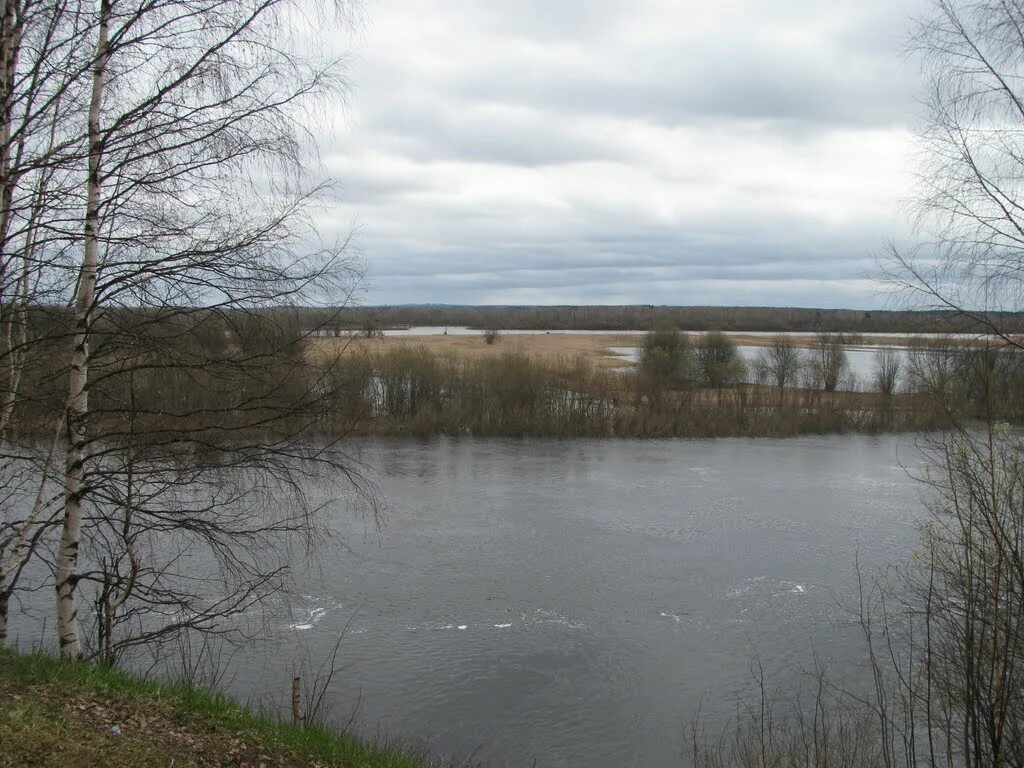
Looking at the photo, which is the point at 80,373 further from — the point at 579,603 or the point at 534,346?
the point at 534,346

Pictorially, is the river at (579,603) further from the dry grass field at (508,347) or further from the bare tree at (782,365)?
the bare tree at (782,365)

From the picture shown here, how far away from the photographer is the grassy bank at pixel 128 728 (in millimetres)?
3834

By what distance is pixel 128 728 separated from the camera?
4.44m

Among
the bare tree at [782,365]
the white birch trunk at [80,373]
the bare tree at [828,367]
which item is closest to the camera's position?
the white birch trunk at [80,373]

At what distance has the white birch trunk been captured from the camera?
4660 mm

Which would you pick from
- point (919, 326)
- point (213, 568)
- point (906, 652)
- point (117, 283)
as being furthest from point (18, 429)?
point (906, 652)

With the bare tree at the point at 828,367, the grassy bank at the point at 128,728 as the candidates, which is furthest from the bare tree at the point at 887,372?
the grassy bank at the point at 128,728

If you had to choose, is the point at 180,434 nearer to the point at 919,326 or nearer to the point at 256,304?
the point at 256,304

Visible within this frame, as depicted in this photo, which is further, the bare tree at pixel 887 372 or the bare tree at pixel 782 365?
the bare tree at pixel 782 365

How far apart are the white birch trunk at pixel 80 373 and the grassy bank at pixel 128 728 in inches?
18.4

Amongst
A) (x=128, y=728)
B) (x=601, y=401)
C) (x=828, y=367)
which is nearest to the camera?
(x=128, y=728)

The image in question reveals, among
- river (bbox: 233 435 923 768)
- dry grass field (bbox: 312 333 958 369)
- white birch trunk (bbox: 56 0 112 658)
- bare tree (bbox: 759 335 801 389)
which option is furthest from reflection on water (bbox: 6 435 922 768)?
bare tree (bbox: 759 335 801 389)

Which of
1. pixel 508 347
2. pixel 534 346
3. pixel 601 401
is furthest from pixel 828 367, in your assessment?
pixel 534 346

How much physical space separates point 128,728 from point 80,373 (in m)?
Result: 2.17
